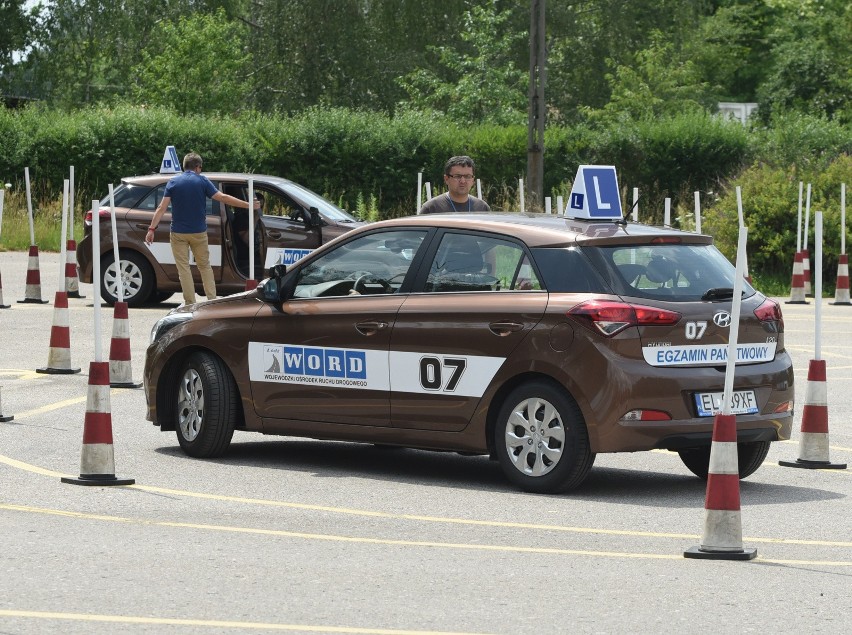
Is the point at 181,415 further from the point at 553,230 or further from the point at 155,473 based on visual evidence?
the point at 553,230

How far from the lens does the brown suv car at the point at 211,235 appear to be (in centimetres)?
2189

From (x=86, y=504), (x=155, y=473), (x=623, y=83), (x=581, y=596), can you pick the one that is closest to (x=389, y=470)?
(x=155, y=473)

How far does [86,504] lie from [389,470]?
2226 millimetres

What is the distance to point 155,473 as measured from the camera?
10.3m

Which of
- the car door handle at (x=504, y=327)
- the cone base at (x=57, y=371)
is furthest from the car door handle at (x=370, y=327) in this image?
the cone base at (x=57, y=371)

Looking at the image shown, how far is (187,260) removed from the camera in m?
19.6

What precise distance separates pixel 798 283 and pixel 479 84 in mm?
32336

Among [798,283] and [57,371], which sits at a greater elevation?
[798,283]

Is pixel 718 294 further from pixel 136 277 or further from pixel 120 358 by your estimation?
pixel 136 277

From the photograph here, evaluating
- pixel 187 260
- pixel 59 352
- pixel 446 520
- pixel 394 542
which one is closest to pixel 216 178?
pixel 187 260

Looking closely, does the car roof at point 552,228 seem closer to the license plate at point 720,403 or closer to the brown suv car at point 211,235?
the license plate at point 720,403

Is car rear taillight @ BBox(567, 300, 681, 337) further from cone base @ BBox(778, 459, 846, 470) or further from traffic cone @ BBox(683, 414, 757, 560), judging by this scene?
cone base @ BBox(778, 459, 846, 470)

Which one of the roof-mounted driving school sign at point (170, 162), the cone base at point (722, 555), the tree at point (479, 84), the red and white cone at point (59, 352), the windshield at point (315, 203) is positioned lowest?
the cone base at point (722, 555)

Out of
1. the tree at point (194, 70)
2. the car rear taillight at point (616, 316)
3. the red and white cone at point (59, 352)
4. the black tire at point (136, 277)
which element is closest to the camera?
the car rear taillight at point (616, 316)
